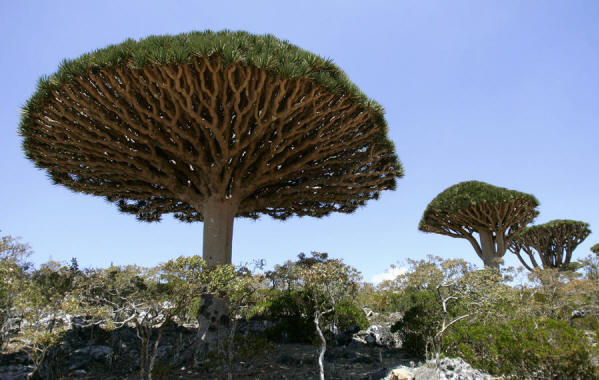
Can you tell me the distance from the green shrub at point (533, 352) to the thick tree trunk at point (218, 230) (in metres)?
5.86

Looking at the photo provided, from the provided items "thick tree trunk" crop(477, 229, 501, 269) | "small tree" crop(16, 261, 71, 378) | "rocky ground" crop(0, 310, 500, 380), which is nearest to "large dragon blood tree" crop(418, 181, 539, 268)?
"thick tree trunk" crop(477, 229, 501, 269)

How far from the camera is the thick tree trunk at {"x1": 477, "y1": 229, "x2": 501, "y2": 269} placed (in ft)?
61.4

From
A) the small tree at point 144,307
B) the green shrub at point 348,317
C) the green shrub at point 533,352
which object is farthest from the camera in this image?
the green shrub at point 348,317

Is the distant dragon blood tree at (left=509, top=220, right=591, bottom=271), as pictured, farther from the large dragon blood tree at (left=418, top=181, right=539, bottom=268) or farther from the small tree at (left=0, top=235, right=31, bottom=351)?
the small tree at (left=0, top=235, right=31, bottom=351)

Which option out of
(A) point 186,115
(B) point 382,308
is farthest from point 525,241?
(A) point 186,115

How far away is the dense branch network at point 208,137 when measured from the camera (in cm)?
767

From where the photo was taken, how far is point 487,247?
19000 mm

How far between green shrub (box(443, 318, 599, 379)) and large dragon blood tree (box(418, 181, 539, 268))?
38.4 feet

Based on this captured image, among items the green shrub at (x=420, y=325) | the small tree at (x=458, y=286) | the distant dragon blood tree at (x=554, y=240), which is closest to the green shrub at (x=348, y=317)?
the green shrub at (x=420, y=325)

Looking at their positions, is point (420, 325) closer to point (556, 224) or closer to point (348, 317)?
point (348, 317)

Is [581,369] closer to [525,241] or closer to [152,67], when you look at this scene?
[152,67]

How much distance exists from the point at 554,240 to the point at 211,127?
2634 cm

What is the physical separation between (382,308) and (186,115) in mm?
12159

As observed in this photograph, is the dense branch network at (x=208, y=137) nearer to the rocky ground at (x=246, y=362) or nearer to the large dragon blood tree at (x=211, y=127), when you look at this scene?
the large dragon blood tree at (x=211, y=127)
